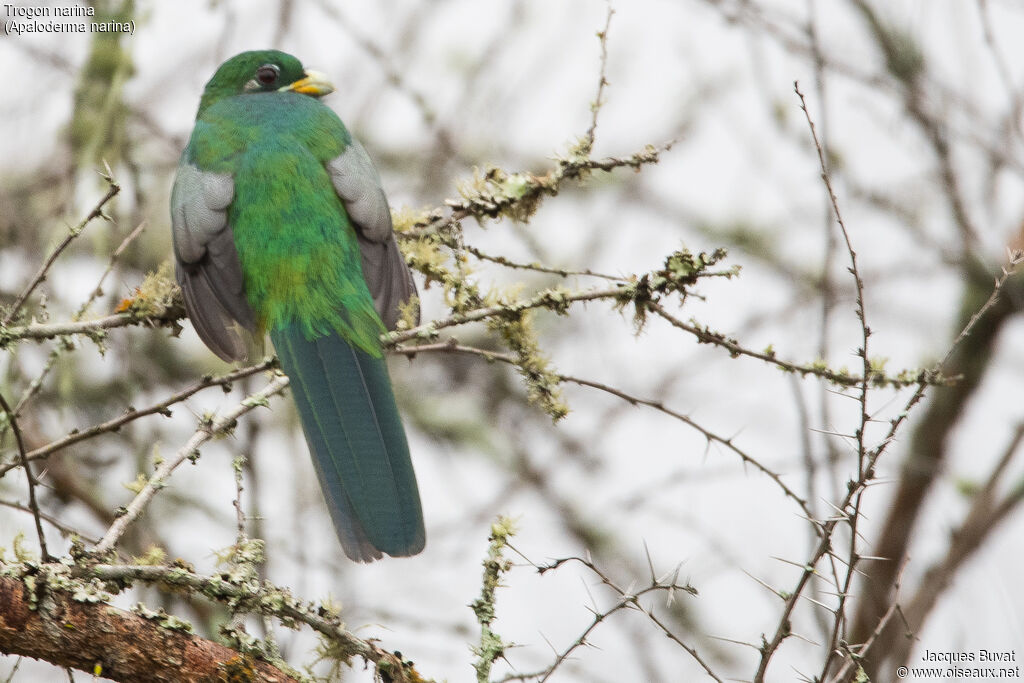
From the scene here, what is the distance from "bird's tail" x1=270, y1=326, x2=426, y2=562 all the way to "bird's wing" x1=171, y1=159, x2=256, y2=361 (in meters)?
0.18

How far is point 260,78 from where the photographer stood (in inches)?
175

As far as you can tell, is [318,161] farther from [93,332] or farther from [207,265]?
[93,332]

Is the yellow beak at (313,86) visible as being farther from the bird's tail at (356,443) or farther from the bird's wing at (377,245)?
the bird's tail at (356,443)

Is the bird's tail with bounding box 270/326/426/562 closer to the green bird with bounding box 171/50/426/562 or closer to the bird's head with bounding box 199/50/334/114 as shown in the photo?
the green bird with bounding box 171/50/426/562

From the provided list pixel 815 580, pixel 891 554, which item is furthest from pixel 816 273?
pixel 815 580

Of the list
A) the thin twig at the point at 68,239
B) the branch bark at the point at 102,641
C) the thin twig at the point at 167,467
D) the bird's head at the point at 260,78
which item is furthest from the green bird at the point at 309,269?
the thin twig at the point at 68,239

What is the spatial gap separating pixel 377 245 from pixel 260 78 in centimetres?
122

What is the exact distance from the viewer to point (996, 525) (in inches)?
194

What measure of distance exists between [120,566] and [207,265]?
1608 millimetres

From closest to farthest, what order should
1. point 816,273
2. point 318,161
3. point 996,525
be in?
point 318,161 → point 996,525 → point 816,273

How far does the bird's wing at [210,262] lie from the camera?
344 cm

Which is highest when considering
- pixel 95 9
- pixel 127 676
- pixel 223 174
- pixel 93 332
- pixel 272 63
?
pixel 272 63

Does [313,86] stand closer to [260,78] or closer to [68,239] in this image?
[260,78]

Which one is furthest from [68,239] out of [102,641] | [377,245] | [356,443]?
[377,245]
